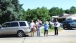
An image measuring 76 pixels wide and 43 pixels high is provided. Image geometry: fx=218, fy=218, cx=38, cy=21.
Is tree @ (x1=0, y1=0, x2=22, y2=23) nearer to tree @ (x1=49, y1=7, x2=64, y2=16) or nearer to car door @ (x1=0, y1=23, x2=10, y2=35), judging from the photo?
car door @ (x1=0, y1=23, x2=10, y2=35)

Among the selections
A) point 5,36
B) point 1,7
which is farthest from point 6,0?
point 5,36

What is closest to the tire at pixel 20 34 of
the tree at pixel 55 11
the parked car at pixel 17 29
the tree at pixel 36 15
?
the parked car at pixel 17 29

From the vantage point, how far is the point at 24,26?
22.1m

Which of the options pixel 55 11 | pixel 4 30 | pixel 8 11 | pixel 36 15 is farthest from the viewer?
pixel 55 11

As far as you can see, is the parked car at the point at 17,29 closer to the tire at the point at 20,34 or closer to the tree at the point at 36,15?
the tire at the point at 20,34

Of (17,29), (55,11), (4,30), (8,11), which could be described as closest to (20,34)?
(17,29)

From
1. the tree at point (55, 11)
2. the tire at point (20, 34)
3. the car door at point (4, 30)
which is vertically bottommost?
the tree at point (55, 11)

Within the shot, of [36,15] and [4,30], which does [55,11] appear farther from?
[4,30]

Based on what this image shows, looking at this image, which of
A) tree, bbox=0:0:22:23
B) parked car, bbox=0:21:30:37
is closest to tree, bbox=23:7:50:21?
tree, bbox=0:0:22:23

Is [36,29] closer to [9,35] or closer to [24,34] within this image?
[24,34]

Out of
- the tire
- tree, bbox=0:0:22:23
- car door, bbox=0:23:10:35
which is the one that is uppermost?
tree, bbox=0:0:22:23

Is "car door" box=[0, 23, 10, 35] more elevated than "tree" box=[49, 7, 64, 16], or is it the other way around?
"car door" box=[0, 23, 10, 35]

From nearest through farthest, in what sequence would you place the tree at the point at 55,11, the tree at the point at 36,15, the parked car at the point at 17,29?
the parked car at the point at 17,29, the tree at the point at 36,15, the tree at the point at 55,11

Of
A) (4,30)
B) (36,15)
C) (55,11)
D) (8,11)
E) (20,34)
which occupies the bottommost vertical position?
(55,11)
